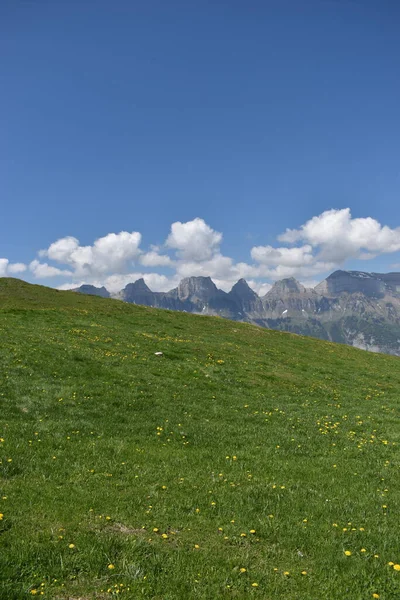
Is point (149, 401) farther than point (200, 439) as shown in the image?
Yes

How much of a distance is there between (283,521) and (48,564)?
7.51 m

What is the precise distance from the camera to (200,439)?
20.8m

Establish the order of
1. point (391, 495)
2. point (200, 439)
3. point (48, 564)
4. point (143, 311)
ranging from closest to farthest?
point (48, 564), point (391, 495), point (200, 439), point (143, 311)

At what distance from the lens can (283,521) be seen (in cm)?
1293

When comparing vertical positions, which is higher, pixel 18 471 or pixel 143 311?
pixel 143 311

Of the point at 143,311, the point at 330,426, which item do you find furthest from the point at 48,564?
the point at 143,311

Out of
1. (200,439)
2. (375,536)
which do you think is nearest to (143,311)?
(200,439)

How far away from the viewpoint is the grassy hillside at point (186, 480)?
9727 mm

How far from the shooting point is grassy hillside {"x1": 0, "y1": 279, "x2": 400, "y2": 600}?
9.73m

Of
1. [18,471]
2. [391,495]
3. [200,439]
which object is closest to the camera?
[18,471]

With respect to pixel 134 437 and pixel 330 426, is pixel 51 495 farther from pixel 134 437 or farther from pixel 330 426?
pixel 330 426

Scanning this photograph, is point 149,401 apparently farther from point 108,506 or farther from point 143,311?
point 143,311

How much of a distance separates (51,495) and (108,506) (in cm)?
201

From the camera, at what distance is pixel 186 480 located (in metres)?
15.5
